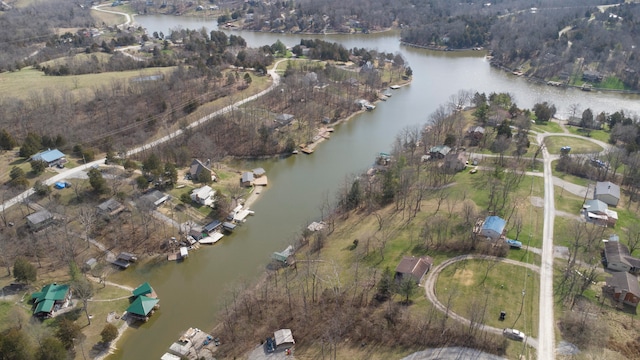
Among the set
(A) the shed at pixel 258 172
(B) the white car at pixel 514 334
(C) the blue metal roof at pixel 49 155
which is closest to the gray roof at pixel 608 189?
(B) the white car at pixel 514 334

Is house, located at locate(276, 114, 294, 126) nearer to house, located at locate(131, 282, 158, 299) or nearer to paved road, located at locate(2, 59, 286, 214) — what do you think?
paved road, located at locate(2, 59, 286, 214)

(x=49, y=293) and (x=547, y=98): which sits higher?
(x=547, y=98)

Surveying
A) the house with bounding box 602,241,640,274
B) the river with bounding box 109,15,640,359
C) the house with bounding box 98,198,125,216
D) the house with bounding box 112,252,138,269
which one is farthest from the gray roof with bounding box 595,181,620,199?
the house with bounding box 98,198,125,216

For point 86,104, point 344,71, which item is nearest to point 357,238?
point 86,104

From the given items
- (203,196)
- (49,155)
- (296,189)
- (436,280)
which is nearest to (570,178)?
(436,280)

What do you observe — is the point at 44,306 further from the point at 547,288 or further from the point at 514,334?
the point at 547,288

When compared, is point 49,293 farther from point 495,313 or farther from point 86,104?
point 86,104
